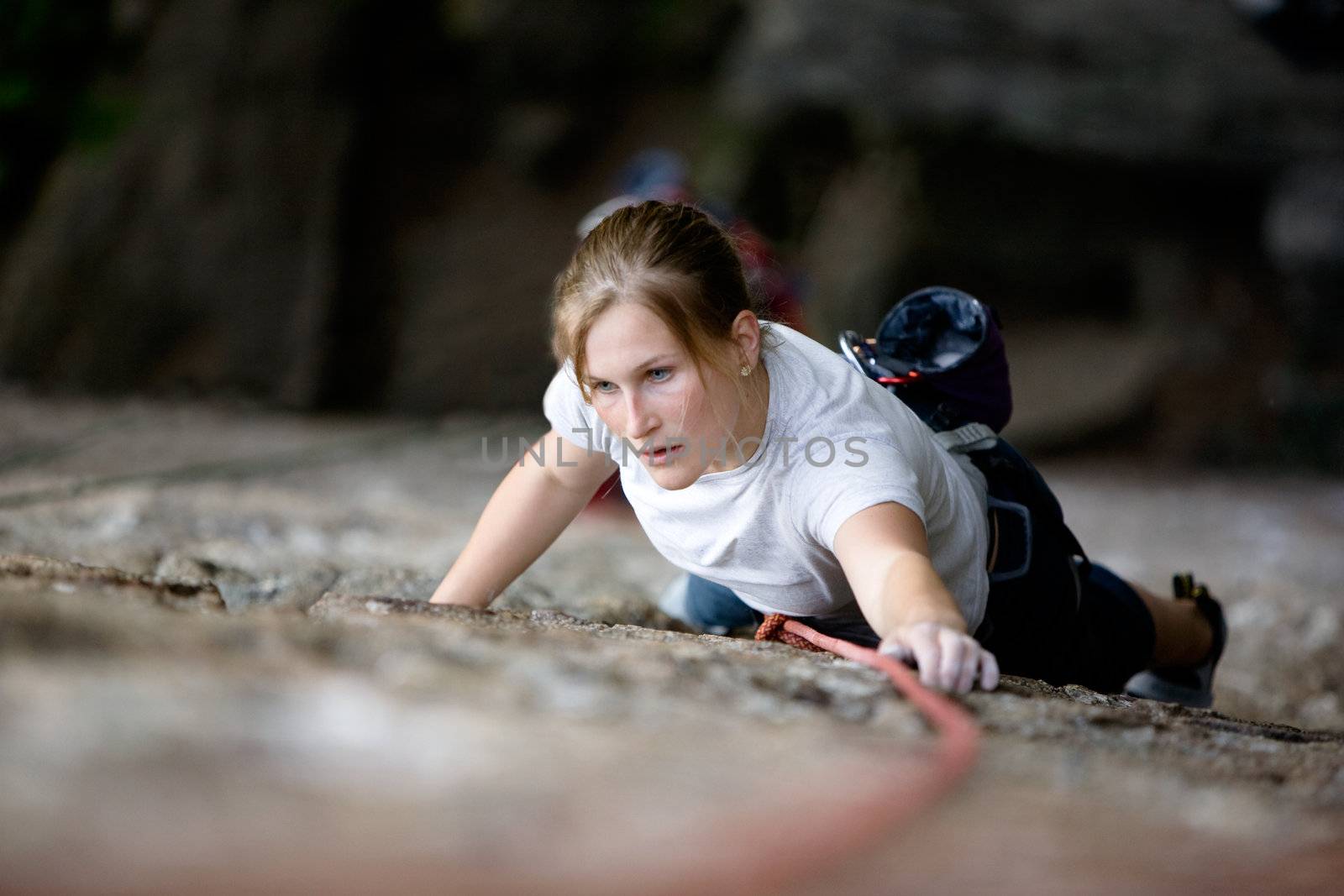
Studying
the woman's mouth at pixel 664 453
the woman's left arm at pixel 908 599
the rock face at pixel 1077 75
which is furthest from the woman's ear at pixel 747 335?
the rock face at pixel 1077 75

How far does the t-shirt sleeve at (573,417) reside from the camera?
1.43 metres

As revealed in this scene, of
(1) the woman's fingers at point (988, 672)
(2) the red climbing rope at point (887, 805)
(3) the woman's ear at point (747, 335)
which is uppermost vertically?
(3) the woman's ear at point (747, 335)

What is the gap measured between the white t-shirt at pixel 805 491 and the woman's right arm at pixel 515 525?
0.09 metres

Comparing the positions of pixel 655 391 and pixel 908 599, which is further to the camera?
pixel 655 391

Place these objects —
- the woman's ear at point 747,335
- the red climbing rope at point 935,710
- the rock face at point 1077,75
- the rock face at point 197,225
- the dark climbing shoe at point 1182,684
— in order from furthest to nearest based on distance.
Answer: the rock face at point 197,225 → the rock face at point 1077,75 → the dark climbing shoe at point 1182,684 → the woman's ear at point 747,335 → the red climbing rope at point 935,710

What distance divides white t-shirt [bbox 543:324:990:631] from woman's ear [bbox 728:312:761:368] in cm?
5

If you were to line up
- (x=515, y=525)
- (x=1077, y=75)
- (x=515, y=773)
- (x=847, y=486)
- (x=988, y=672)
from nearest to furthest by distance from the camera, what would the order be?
(x=515, y=773), (x=988, y=672), (x=847, y=486), (x=515, y=525), (x=1077, y=75)

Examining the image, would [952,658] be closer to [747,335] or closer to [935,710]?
[935,710]

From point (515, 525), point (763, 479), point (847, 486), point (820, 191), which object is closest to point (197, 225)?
point (820, 191)

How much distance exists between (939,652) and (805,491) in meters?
0.25

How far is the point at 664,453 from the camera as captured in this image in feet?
4.17

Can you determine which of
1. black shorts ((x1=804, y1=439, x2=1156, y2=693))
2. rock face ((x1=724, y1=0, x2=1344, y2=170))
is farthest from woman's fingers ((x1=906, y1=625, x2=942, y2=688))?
rock face ((x1=724, y1=0, x2=1344, y2=170))

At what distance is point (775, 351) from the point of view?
1369mm

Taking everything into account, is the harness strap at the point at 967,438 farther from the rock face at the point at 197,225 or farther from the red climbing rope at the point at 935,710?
the rock face at the point at 197,225
